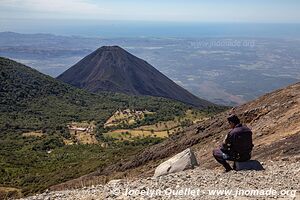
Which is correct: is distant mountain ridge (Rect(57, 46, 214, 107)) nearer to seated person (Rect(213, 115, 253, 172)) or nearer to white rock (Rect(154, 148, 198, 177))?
white rock (Rect(154, 148, 198, 177))

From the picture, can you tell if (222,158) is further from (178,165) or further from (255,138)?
(255,138)

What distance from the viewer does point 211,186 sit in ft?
40.6

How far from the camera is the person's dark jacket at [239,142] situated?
45.7 ft

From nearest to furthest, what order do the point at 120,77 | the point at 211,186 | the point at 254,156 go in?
the point at 211,186 → the point at 254,156 → the point at 120,77

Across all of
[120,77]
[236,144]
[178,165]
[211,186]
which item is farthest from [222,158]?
[120,77]

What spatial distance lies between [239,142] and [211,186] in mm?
2340

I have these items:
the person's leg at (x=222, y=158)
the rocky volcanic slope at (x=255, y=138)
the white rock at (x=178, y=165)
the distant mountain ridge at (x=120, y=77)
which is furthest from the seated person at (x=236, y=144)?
the distant mountain ridge at (x=120, y=77)

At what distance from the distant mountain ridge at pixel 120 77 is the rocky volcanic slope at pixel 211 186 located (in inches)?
5527

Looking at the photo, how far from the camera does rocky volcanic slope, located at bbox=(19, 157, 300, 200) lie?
11.5m

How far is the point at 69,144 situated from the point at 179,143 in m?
53.0

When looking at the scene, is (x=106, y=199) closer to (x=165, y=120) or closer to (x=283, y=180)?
(x=283, y=180)

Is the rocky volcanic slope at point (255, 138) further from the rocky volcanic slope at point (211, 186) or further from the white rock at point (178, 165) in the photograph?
the rocky volcanic slope at point (211, 186)

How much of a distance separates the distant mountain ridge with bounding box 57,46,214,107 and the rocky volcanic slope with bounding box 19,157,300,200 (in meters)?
140

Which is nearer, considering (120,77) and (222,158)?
(222,158)
